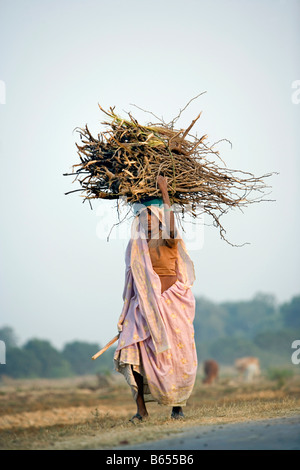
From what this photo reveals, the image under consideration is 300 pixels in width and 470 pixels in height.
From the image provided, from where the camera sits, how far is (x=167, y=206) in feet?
21.9

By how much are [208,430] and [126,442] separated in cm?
73

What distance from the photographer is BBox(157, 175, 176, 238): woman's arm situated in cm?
→ 668

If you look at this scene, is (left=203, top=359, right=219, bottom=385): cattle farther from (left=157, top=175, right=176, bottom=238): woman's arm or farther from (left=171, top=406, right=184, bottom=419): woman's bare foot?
(left=157, top=175, right=176, bottom=238): woman's arm

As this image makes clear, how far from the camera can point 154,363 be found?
6.62m

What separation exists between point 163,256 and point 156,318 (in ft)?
2.21

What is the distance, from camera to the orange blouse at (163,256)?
689cm

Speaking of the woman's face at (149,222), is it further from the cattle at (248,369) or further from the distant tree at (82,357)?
the distant tree at (82,357)

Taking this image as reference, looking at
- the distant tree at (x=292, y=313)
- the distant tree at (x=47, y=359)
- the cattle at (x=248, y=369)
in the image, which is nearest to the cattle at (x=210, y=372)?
the cattle at (x=248, y=369)

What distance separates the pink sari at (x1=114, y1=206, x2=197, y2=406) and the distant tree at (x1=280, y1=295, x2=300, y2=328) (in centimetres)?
5532

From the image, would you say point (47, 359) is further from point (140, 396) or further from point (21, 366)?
point (140, 396)

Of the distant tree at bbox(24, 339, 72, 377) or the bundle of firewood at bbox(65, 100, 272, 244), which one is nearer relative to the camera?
the bundle of firewood at bbox(65, 100, 272, 244)

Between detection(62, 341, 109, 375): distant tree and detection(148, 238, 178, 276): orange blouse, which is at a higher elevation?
detection(148, 238, 178, 276): orange blouse

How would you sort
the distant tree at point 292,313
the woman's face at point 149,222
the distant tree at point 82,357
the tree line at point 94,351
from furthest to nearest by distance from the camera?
1. the distant tree at point 292,313
2. the distant tree at point 82,357
3. the tree line at point 94,351
4. the woman's face at point 149,222

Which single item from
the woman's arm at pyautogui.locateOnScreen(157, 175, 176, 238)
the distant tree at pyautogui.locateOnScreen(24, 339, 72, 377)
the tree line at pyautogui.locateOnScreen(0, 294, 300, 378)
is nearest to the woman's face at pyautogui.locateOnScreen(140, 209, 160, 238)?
the woman's arm at pyautogui.locateOnScreen(157, 175, 176, 238)
